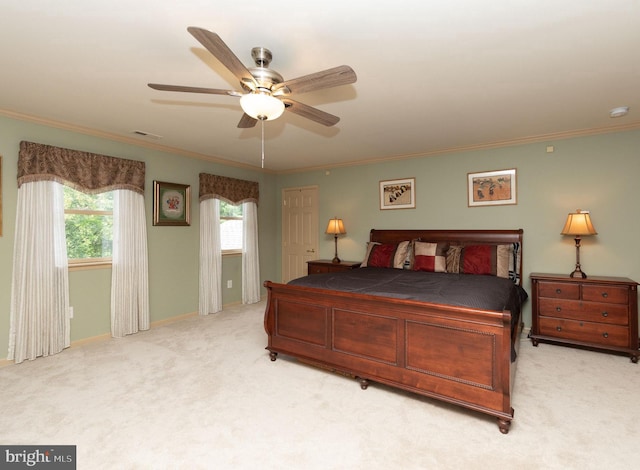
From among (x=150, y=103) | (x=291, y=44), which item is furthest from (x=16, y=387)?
Result: (x=291, y=44)

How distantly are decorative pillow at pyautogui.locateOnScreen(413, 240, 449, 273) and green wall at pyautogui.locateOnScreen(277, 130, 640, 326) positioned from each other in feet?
1.88

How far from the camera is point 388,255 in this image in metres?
4.46

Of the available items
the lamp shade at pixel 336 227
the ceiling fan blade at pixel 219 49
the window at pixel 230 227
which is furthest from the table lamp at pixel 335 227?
the ceiling fan blade at pixel 219 49

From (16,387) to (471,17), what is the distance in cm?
411

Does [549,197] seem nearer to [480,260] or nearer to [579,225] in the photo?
[579,225]

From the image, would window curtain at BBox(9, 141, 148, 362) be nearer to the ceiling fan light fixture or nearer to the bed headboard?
the ceiling fan light fixture

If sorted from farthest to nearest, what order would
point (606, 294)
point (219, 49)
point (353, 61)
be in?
point (606, 294)
point (353, 61)
point (219, 49)

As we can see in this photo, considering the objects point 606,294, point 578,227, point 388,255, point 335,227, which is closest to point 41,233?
point 335,227

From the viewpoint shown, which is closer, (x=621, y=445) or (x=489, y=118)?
(x=621, y=445)

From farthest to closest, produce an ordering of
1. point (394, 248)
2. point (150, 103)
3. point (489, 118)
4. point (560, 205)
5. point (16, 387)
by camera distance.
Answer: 1. point (394, 248)
2. point (560, 205)
3. point (489, 118)
4. point (150, 103)
5. point (16, 387)

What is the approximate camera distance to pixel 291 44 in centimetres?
196

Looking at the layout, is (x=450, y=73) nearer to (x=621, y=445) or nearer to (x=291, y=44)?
(x=291, y=44)

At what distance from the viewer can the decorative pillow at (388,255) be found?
4328mm

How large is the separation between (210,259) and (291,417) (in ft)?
10.4
